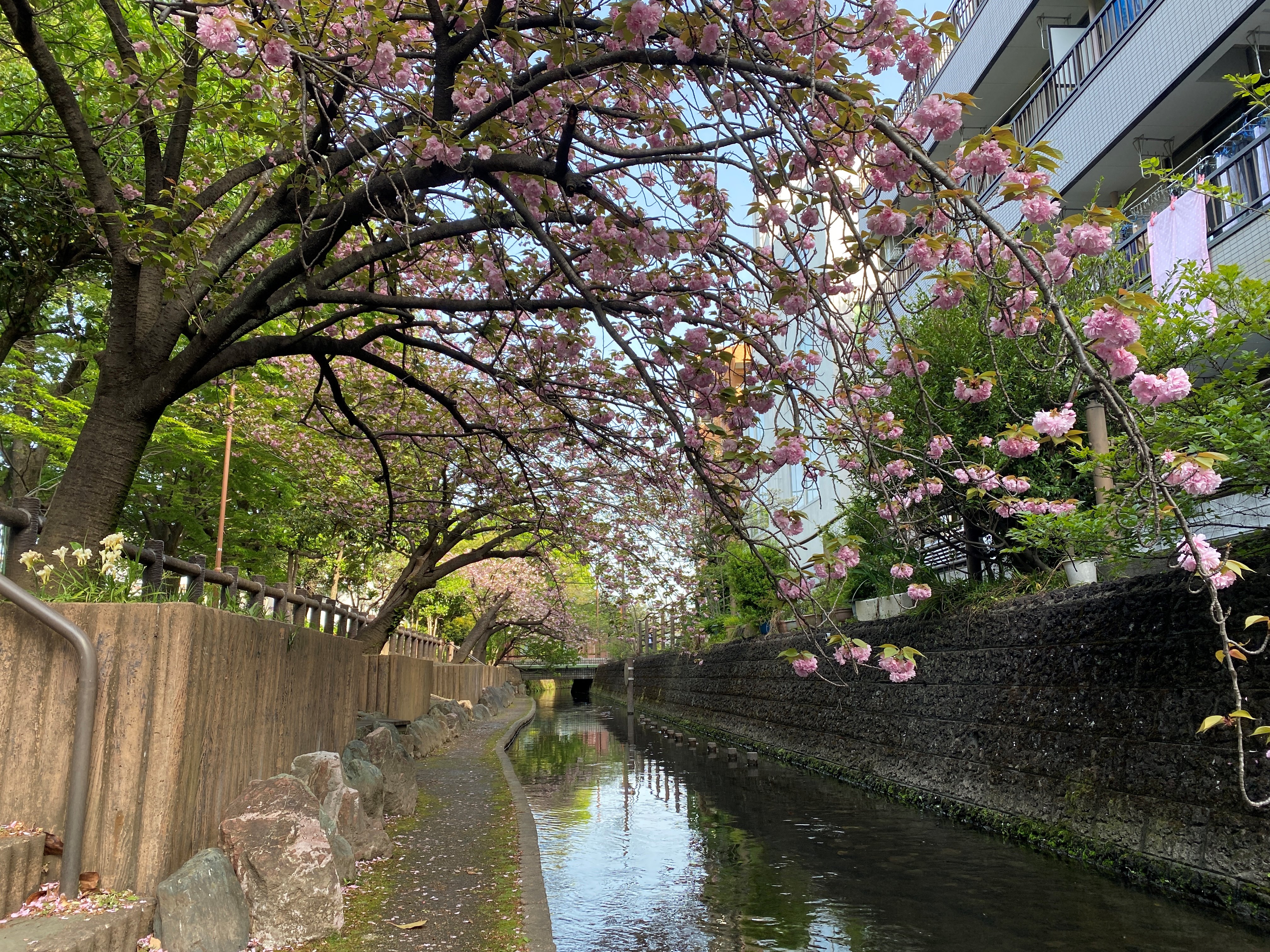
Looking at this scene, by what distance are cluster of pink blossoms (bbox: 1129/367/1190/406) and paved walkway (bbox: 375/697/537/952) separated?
4.40m

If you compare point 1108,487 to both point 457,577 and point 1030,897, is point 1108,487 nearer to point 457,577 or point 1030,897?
point 1030,897

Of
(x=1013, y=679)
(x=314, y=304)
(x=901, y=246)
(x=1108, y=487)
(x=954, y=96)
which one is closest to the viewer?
(x=954, y=96)

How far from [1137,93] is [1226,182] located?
2.22m

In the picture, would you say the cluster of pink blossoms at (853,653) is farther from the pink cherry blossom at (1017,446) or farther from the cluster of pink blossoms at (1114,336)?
the cluster of pink blossoms at (1114,336)

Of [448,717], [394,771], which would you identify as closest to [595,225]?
[394,771]

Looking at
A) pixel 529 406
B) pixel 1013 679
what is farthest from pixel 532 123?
pixel 1013 679

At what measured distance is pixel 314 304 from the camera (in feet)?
21.9

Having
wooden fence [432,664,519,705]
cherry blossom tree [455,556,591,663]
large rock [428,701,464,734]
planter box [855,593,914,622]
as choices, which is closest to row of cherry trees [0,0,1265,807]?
planter box [855,593,914,622]

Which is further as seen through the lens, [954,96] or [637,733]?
[637,733]

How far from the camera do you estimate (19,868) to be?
13.3 ft

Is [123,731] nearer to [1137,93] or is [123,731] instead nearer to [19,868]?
[19,868]

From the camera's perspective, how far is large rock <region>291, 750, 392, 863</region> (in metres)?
7.01

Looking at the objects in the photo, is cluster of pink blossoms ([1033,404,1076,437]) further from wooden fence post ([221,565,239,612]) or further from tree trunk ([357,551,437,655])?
tree trunk ([357,551,437,655])

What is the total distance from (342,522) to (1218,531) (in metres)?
14.6
